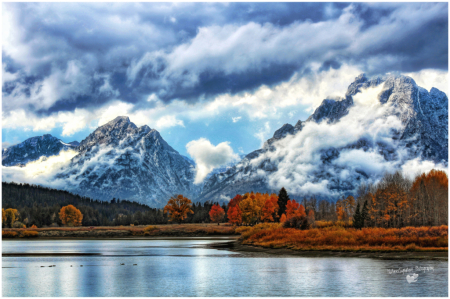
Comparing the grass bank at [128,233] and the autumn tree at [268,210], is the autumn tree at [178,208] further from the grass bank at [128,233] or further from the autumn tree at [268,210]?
the autumn tree at [268,210]

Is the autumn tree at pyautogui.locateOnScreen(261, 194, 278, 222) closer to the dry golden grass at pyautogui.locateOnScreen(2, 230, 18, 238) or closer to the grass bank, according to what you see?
the grass bank

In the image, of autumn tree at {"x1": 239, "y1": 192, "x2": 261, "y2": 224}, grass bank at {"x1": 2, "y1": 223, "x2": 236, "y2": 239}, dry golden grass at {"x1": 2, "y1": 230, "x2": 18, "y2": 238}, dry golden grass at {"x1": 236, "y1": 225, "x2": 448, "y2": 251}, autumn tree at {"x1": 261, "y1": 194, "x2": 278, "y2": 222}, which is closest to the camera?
dry golden grass at {"x1": 236, "y1": 225, "x2": 448, "y2": 251}

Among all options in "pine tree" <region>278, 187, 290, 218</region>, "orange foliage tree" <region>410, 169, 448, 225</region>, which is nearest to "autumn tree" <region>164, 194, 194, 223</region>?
"pine tree" <region>278, 187, 290, 218</region>

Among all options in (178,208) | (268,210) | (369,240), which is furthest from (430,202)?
(178,208)

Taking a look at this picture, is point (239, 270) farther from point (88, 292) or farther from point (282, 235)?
point (282, 235)

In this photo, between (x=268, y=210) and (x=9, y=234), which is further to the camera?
(x=268, y=210)

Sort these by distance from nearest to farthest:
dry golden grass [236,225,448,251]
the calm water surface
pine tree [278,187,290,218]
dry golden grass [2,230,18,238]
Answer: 1. the calm water surface
2. dry golden grass [236,225,448,251]
3. dry golden grass [2,230,18,238]
4. pine tree [278,187,290,218]

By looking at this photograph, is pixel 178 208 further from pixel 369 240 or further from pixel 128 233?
pixel 369 240

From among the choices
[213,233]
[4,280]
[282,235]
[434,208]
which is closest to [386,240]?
[282,235]

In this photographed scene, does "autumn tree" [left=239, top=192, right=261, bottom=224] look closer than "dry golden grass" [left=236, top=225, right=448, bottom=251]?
No

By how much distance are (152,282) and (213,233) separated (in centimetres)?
11464

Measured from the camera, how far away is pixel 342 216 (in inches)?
7544

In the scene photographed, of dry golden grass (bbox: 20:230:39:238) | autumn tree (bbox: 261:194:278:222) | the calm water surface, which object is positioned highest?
the calm water surface

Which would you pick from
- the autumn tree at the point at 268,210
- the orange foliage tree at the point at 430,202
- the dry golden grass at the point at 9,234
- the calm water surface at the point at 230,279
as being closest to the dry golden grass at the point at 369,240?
the calm water surface at the point at 230,279
